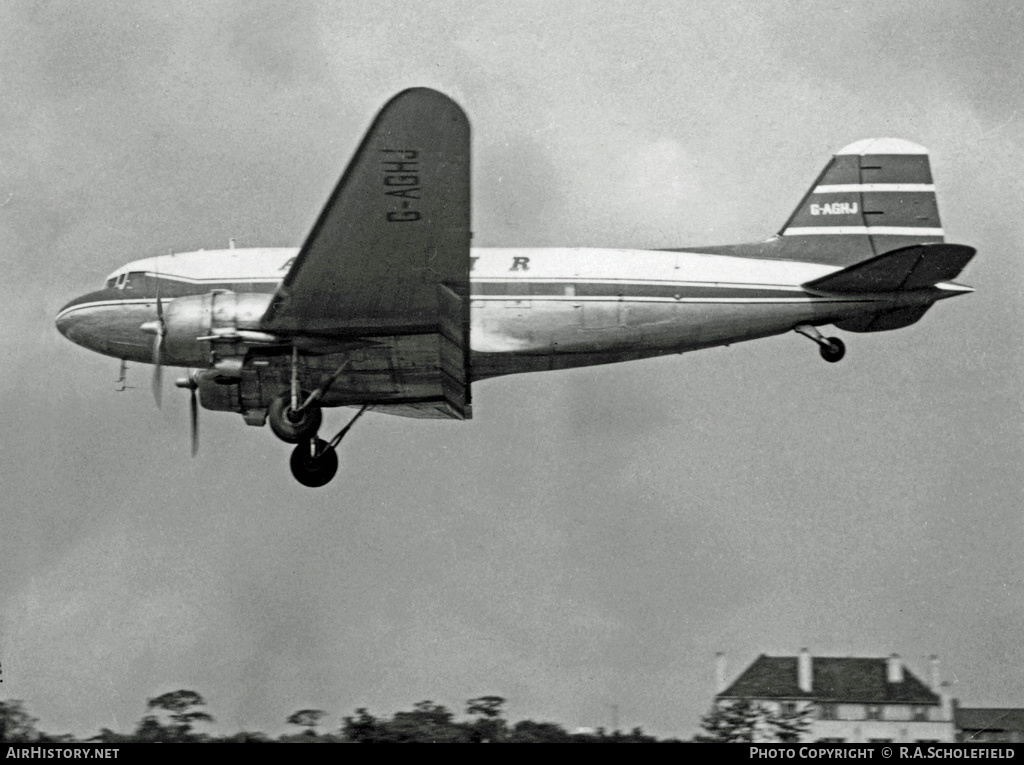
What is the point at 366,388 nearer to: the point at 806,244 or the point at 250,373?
the point at 250,373

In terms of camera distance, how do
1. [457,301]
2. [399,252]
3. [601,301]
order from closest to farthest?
[399,252] → [457,301] → [601,301]

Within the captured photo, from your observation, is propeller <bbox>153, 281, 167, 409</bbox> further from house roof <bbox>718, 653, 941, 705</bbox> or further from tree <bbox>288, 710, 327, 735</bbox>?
house roof <bbox>718, 653, 941, 705</bbox>

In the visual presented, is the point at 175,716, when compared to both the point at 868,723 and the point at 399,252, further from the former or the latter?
the point at 868,723

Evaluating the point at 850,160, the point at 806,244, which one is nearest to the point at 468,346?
the point at 806,244

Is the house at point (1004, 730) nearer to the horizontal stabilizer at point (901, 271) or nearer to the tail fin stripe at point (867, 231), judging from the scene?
the horizontal stabilizer at point (901, 271)

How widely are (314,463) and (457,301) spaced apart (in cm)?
333

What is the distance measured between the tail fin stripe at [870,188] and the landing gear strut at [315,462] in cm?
739

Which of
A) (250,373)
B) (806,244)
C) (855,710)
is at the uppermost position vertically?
(806,244)

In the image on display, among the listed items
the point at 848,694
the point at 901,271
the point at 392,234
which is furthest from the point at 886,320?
the point at 848,694

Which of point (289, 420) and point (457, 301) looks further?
point (289, 420)

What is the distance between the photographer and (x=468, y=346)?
17.0 m

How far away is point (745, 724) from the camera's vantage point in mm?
14266

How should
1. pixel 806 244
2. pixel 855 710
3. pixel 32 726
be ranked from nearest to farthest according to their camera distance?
pixel 32 726
pixel 806 244
pixel 855 710
